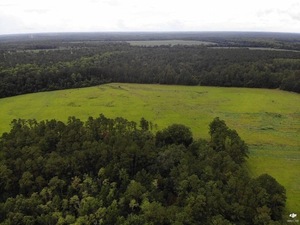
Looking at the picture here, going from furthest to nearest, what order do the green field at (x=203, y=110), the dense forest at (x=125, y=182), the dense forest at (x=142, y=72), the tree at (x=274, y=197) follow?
1. the dense forest at (x=142, y=72)
2. the green field at (x=203, y=110)
3. the tree at (x=274, y=197)
4. the dense forest at (x=125, y=182)

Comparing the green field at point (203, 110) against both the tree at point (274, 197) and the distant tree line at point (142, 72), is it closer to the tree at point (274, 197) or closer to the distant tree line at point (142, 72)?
the tree at point (274, 197)

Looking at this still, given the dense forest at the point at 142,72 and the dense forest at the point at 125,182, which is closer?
the dense forest at the point at 125,182

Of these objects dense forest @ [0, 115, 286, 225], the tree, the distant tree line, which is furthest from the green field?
dense forest @ [0, 115, 286, 225]

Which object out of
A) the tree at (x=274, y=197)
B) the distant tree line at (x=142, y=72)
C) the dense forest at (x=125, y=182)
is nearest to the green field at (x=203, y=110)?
the tree at (x=274, y=197)

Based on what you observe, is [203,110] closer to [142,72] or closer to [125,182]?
[142,72]

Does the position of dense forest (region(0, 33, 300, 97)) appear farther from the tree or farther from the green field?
the tree
